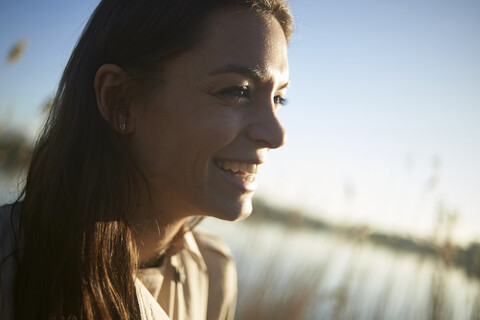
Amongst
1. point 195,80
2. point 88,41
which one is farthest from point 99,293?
point 88,41

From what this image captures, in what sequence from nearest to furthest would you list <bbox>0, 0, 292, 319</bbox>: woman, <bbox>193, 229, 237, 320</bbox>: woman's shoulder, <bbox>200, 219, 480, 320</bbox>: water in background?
1. <bbox>0, 0, 292, 319</bbox>: woman
2. <bbox>193, 229, 237, 320</bbox>: woman's shoulder
3. <bbox>200, 219, 480, 320</bbox>: water in background

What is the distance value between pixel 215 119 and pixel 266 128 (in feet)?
0.70

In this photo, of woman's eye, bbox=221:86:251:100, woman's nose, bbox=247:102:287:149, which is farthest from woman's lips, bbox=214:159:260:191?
woman's eye, bbox=221:86:251:100

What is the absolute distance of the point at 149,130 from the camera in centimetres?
158

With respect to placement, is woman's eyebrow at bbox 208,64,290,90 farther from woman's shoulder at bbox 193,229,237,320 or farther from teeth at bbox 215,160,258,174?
woman's shoulder at bbox 193,229,237,320

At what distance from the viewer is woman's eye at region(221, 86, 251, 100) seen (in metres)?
1.56

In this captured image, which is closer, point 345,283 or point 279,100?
point 279,100

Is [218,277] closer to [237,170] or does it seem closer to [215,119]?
[237,170]

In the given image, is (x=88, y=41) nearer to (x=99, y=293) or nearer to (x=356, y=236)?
(x=99, y=293)

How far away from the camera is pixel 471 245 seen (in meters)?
2.97

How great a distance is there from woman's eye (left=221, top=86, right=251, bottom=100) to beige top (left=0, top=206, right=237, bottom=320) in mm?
817

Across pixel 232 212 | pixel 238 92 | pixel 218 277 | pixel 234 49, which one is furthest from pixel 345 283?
pixel 234 49

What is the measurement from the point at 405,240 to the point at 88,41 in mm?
3339

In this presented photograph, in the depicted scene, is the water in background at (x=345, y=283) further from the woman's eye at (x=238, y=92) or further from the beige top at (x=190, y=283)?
the woman's eye at (x=238, y=92)
